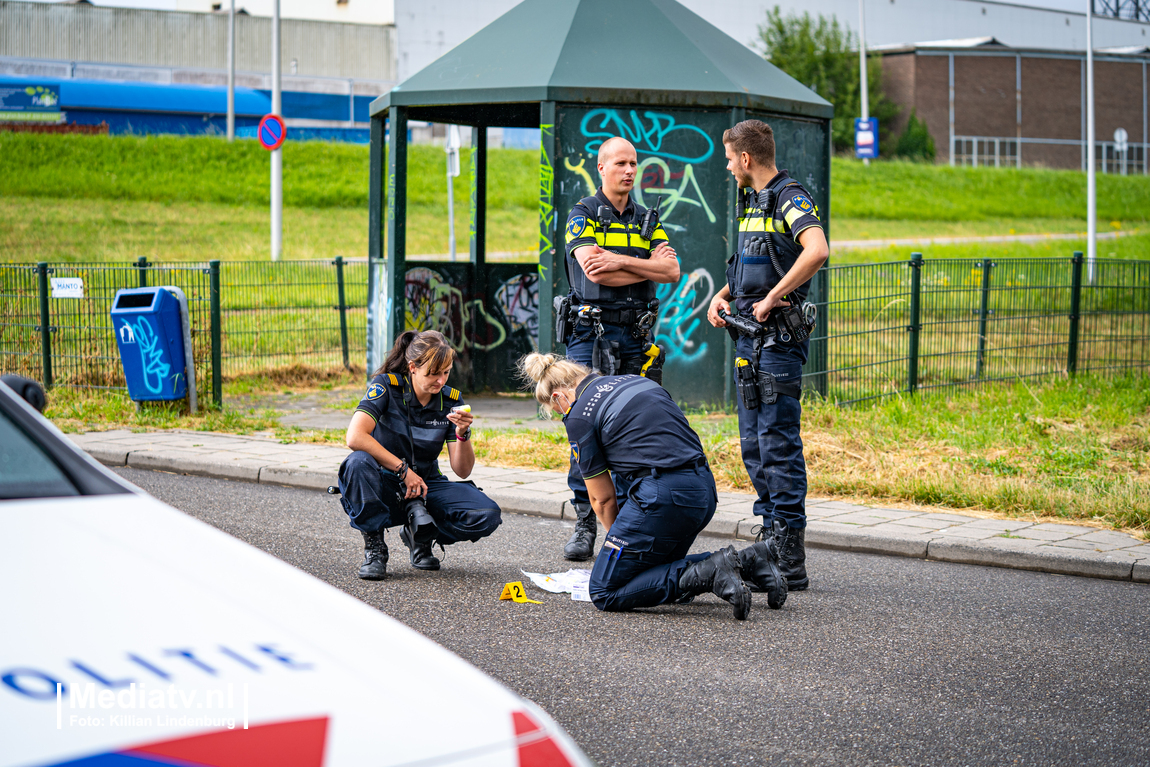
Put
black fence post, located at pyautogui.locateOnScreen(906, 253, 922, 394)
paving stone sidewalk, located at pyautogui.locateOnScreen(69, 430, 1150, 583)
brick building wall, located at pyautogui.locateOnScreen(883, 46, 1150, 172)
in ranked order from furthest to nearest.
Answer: brick building wall, located at pyautogui.locateOnScreen(883, 46, 1150, 172), black fence post, located at pyautogui.locateOnScreen(906, 253, 922, 394), paving stone sidewalk, located at pyautogui.locateOnScreen(69, 430, 1150, 583)

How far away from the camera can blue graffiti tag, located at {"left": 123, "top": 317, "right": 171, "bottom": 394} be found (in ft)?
32.6

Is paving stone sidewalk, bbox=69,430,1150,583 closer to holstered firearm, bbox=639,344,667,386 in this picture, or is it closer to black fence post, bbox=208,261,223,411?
holstered firearm, bbox=639,344,667,386

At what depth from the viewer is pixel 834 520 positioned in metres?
6.58

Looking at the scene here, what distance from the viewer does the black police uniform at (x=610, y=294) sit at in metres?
5.96

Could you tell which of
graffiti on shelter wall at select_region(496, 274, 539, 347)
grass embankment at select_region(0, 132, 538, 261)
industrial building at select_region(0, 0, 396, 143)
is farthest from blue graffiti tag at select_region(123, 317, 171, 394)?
industrial building at select_region(0, 0, 396, 143)

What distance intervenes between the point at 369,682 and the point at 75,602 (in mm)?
450

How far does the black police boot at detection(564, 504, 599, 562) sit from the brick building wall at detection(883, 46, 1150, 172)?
179 ft

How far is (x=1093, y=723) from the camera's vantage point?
367 cm

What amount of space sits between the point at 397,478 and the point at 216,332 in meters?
5.85

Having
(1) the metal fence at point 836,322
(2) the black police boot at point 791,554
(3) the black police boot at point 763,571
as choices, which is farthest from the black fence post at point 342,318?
(3) the black police boot at point 763,571

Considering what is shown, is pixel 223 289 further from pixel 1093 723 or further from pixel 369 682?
pixel 369 682

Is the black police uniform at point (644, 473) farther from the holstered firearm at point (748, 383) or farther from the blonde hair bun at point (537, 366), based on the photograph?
the holstered firearm at point (748, 383)

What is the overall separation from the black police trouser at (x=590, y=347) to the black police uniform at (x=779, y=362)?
34.2 inches

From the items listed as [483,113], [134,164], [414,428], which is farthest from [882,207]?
[414,428]
